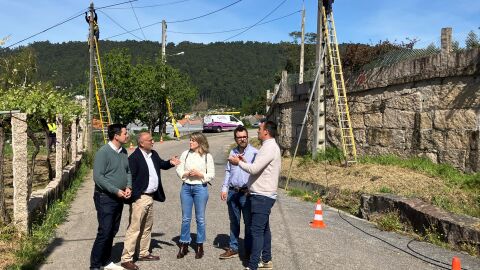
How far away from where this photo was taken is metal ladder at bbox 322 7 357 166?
14.4 m

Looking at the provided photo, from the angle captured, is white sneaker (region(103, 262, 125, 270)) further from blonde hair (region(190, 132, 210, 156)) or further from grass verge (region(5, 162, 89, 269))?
blonde hair (region(190, 132, 210, 156))

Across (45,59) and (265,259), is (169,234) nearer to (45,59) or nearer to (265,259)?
(265,259)

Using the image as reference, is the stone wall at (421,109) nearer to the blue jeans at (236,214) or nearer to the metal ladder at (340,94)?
the metal ladder at (340,94)

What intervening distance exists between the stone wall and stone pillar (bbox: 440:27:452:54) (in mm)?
273

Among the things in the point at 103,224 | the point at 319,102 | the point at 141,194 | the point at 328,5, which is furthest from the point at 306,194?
the point at 103,224

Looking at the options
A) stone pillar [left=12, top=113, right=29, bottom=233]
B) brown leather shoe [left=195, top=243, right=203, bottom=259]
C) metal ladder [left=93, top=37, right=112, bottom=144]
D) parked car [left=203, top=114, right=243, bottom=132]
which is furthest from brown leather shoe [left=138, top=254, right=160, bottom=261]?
parked car [left=203, top=114, right=243, bottom=132]

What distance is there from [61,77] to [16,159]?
A: 339 ft

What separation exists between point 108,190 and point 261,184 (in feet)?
5.67

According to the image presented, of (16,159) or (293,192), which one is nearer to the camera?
(16,159)

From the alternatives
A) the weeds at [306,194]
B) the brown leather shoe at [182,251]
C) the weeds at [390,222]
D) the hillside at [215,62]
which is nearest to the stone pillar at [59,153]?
the weeds at [306,194]

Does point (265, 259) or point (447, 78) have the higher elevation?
point (447, 78)

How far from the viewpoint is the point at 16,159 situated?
7133 millimetres

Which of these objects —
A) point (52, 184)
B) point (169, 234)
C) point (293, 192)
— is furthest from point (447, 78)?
point (52, 184)

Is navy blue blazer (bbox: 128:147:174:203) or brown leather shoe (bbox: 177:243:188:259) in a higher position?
navy blue blazer (bbox: 128:147:174:203)
